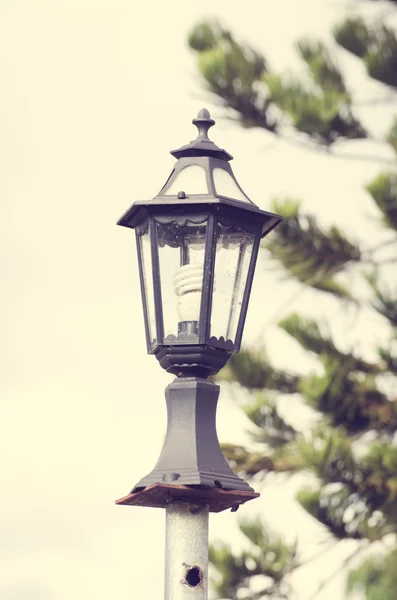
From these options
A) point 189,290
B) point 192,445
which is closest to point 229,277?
point 189,290

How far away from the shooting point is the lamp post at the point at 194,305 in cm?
460

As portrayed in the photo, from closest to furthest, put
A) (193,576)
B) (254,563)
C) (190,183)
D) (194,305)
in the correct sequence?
1. (193,576)
2. (194,305)
3. (190,183)
4. (254,563)

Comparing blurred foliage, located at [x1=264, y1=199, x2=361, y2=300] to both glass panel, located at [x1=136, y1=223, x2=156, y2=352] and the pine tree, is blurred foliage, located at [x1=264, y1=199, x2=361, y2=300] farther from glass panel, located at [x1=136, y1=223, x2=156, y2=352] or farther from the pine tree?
glass panel, located at [x1=136, y1=223, x2=156, y2=352]

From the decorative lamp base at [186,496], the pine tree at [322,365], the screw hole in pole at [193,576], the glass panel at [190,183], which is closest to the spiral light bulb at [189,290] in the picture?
the glass panel at [190,183]

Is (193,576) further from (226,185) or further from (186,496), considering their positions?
(226,185)

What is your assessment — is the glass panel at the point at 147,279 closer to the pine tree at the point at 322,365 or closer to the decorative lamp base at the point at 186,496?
the decorative lamp base at the point at 186,496

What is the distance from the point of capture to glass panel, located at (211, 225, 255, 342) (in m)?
4.82

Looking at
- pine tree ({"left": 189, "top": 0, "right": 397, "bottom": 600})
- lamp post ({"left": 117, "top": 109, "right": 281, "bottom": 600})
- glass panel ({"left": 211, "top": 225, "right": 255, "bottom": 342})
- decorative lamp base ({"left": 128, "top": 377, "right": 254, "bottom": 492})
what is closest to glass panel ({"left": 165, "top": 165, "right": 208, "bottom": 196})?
lamp post ({"left": 117, "top": 109, "right": 281, "bottom": 600})

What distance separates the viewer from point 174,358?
479 centimetres

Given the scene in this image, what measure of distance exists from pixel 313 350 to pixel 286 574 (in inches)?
67.4

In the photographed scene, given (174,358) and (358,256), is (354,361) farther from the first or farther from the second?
(174,358)

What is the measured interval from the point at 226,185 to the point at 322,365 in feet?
24.6

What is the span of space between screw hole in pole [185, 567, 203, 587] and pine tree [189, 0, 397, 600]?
691 cm

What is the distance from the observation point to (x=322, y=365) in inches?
487
